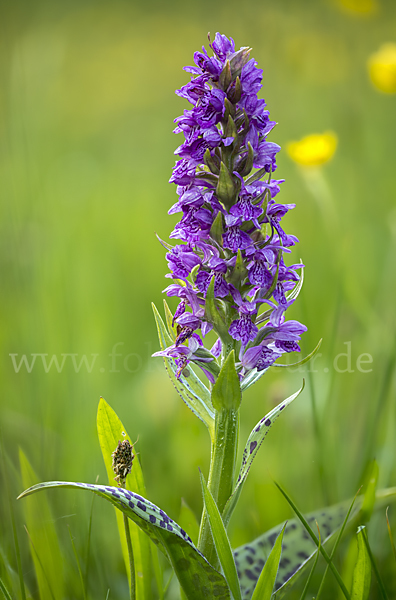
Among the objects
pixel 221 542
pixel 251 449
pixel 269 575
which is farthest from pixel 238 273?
pixel 269 575

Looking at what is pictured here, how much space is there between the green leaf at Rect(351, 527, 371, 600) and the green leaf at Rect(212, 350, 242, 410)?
1.71 ft

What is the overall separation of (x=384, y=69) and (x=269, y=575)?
3.61 m

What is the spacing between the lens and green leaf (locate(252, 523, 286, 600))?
1419 millimetres

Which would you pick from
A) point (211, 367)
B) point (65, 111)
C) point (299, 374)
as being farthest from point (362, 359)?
point (65, 111)

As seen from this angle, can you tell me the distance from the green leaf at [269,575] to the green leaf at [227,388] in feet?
1.28

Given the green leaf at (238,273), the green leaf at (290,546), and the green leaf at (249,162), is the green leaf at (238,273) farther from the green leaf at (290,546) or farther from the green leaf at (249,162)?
the green leaf at (290,546)

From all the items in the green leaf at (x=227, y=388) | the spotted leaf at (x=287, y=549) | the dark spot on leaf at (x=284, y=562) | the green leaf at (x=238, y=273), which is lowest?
the dark spot on leaf at (x=284, y=562)

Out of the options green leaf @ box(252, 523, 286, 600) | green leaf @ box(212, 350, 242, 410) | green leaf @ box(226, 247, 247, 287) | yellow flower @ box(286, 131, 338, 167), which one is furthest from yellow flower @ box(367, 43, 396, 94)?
green leaf @ box(252, 523, 286, 600)

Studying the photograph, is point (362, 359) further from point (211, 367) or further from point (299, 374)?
point (211, 367)

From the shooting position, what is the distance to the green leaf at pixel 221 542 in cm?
136

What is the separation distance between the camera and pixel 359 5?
4273 mm

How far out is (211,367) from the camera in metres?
1.67

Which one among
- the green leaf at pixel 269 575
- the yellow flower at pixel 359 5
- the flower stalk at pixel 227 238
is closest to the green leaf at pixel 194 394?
the flower stalk at pixel 227 238

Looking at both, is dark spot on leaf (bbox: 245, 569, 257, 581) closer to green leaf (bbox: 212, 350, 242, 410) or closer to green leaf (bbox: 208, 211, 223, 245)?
green leaf (bbox: 212, 350, 242, 410)
